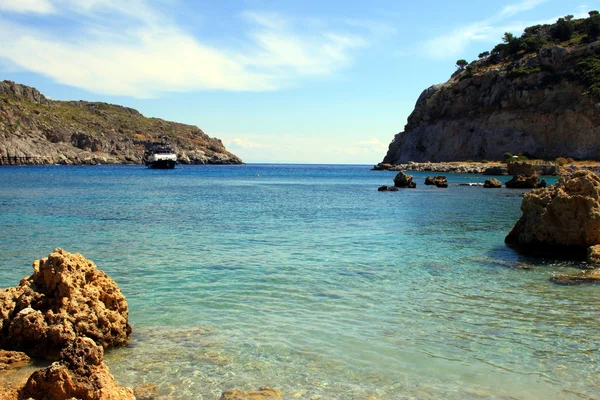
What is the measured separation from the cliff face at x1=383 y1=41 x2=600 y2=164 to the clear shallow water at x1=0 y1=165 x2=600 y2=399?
7746 centimetres

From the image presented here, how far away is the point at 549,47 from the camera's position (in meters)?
94.3

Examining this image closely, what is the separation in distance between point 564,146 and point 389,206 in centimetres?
6841

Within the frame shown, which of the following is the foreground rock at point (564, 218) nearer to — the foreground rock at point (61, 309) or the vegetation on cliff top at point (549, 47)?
the foreground rock at point (61, 309)

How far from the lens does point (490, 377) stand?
6176mm

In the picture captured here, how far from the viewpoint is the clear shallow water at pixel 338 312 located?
20.1ft

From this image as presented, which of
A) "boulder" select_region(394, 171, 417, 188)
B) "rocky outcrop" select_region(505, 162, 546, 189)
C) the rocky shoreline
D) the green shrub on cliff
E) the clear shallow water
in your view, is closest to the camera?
the clear shallow water

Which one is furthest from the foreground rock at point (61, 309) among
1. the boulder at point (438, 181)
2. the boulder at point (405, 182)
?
the boulder at point (438, 181)

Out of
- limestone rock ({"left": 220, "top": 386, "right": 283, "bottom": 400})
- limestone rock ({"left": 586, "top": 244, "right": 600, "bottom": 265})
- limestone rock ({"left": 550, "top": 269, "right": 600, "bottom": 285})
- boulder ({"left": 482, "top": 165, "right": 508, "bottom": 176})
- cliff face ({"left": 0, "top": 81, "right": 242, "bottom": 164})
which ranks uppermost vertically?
cliff face ({"left": 0, "top": 81, "right": 242, "bottom": 164})

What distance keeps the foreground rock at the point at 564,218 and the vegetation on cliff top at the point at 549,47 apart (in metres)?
76.3

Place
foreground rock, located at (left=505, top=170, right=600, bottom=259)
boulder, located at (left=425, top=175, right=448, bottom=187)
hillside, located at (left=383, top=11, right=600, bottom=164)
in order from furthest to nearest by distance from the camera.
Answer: hillside, located at (left=383, top=11, right=600, bottom=164) → boulder, located at (left=425, top=175, right=448, bottom=187) → foreground rock, located at (left=505, top=170, right=600, bottom=259)

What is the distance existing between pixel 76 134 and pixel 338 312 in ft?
491

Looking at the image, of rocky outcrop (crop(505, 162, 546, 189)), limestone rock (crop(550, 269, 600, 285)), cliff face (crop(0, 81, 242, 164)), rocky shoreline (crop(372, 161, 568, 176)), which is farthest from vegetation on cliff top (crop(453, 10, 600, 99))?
cliff face (crop(0, 81, 242, 164))

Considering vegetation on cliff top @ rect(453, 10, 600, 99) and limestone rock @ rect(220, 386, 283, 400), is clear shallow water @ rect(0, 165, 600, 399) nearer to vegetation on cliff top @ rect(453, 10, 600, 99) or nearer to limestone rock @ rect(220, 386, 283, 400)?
limestone rock @ rect(220, 386, 283, 400)

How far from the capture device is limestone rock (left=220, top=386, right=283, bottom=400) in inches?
219
